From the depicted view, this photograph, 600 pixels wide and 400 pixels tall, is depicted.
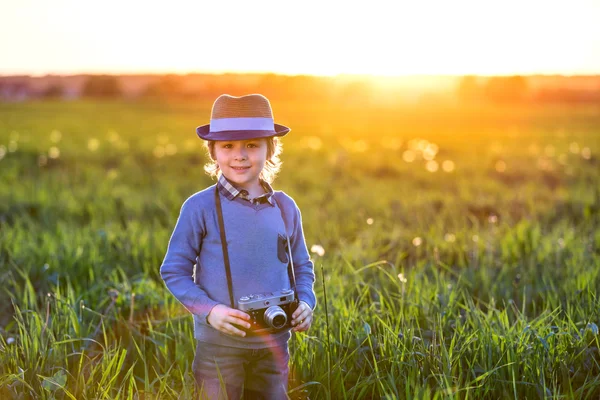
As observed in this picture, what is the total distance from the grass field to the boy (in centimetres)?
24

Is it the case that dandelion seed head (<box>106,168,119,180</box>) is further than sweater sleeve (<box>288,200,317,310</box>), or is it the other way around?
dandelion seed head (<box>106,168,119,180</box>)

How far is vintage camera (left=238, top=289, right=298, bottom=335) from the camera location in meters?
2.47

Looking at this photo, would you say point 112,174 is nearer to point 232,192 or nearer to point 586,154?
point 232,192

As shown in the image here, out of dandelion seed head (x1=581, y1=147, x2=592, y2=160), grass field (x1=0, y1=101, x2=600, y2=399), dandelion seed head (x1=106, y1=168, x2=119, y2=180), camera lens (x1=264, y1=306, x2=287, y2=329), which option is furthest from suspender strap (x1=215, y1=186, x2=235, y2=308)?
dandelion seed head (x1=581, y1=147, x2=592, y2=160)

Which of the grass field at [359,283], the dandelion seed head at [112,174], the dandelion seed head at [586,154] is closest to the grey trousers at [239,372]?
the grass field at [359,283]

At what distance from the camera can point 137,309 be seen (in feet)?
13.3

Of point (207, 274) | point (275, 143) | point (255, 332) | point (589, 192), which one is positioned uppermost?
point (275, 143)

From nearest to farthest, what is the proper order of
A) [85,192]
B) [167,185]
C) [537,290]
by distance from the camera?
[537,290] < [85,192] < [167,185]

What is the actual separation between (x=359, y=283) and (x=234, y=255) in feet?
6.52

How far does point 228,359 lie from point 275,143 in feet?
3.36

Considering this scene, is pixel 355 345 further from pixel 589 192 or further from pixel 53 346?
pixel 589 192

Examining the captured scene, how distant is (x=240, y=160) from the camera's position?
2.71 m

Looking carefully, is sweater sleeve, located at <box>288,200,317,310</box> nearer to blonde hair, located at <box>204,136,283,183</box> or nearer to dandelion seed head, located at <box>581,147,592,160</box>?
blonde hair, located at <box>204,136,283,183</box>

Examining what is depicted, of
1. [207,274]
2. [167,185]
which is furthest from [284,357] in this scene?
[167,185]
